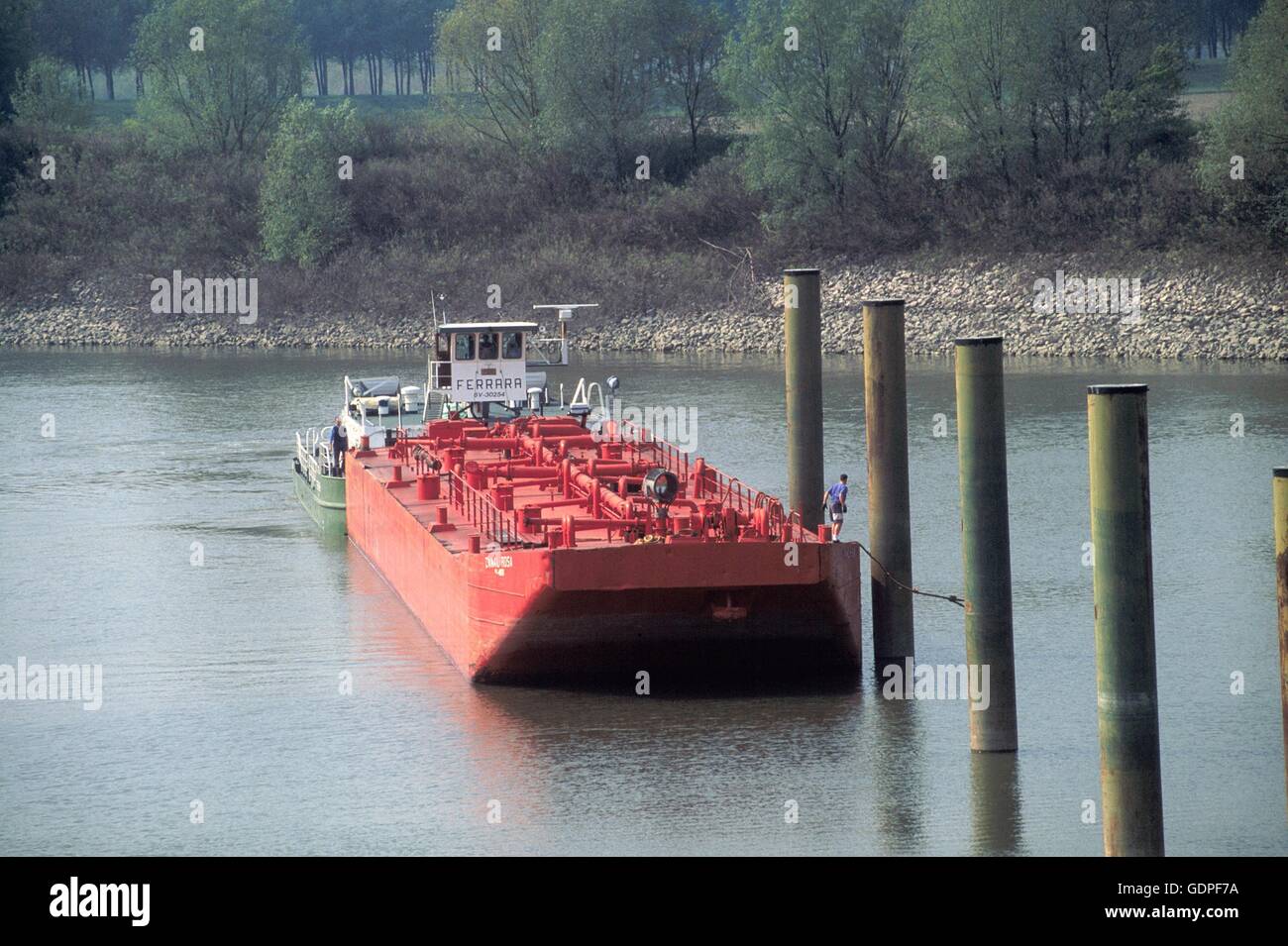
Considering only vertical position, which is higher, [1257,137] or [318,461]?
[1257,137]

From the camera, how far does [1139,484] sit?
1700 cm

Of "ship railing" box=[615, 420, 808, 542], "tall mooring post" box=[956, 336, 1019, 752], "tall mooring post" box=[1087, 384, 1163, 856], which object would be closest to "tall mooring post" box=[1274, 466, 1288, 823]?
"tall mooring post" box=[1087, 384, 1163, 856]

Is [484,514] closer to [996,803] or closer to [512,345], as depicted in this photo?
[996,803]

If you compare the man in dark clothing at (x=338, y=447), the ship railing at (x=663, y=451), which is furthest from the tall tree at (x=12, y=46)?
the ship railing at (x=663, y=451)

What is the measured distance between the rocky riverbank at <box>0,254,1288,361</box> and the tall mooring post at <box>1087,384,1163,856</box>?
50374mm

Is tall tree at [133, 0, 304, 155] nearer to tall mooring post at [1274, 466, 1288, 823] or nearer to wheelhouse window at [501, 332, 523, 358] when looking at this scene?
wheelhouse window at [501, 332, 523, 358]

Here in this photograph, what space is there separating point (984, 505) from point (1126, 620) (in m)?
4.40

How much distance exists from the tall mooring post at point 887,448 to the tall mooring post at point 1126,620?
24.1ft

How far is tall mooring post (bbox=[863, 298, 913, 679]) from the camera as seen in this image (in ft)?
80.1

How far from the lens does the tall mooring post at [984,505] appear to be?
21062mm

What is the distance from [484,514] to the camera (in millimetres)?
27859

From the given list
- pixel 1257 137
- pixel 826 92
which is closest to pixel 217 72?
pixel 826 92
